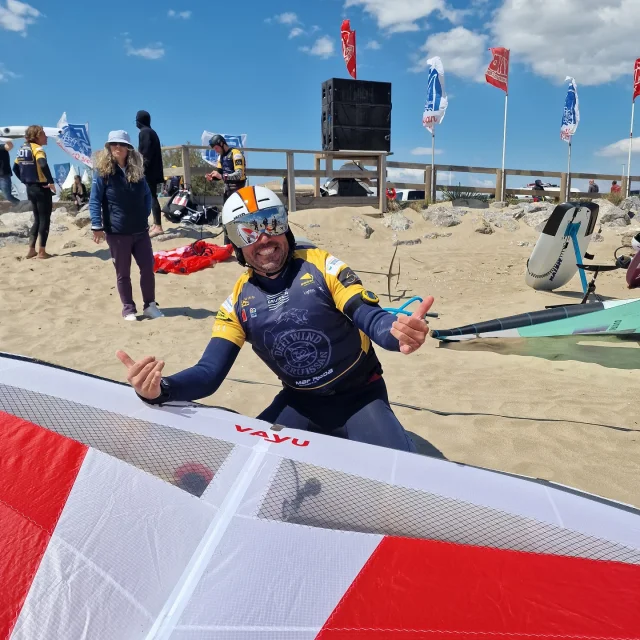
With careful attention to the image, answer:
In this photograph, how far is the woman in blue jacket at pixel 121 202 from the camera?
5441 millimetres

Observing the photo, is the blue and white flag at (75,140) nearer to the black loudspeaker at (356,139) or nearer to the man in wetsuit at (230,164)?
the black loudspeaker at (356,139)

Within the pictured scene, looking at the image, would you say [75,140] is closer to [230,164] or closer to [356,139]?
[356,139]

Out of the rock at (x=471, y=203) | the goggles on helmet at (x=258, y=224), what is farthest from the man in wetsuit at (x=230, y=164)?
the rock at (x=471, y=203)

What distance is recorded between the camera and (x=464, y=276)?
8.98 m

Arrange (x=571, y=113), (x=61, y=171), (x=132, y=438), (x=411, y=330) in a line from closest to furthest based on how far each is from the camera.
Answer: (x=132, y=438), (x=411, y=330), (x=571, y=113), (x=61, y=171)

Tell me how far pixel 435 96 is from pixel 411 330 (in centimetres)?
1569

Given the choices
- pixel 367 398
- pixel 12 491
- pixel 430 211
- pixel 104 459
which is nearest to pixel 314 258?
pixel 367 398

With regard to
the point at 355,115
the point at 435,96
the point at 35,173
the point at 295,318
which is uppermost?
the point at 435,96

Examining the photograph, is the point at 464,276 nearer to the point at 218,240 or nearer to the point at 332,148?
the point at 218,240

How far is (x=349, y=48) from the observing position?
16750 mm

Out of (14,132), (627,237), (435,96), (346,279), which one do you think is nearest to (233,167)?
(346,279)

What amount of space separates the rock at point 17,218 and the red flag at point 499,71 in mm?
14242

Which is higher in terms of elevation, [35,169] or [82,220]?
[35,169]

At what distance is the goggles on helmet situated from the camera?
7.82 ft
